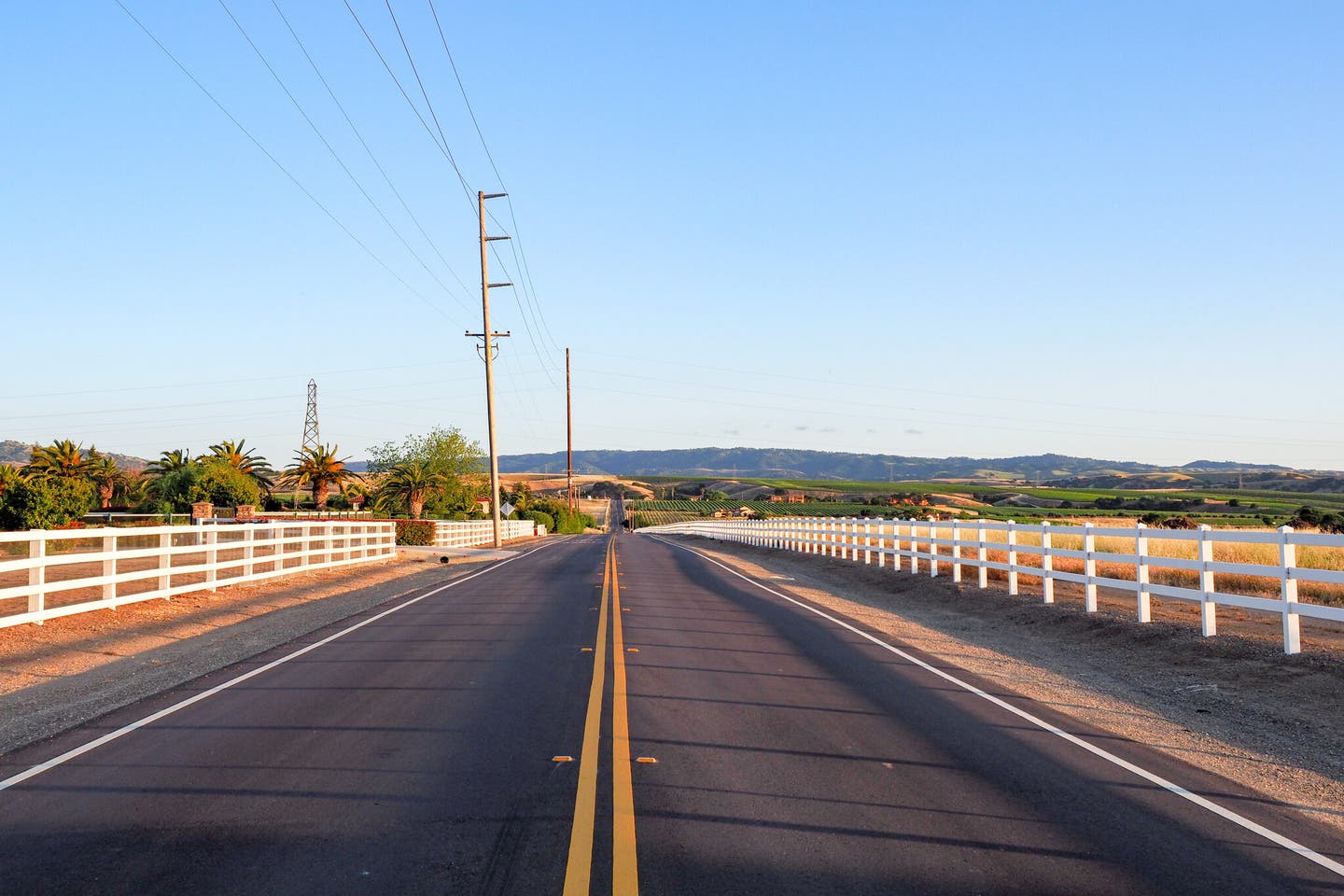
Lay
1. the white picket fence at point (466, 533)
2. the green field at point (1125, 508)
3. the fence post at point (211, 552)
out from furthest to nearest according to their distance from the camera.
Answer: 1. the green field at point (1125, 508)
2. the white picket fence at point (466, 533)
3. the fence post at point (211, 552)

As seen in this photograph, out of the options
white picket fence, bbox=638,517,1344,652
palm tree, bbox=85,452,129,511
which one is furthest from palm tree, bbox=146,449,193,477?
white picket fence, bbox=638,517,1344,652

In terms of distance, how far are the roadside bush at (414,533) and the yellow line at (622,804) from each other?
139ft

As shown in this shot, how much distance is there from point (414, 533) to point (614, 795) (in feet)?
156

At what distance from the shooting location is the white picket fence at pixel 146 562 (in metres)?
15.2

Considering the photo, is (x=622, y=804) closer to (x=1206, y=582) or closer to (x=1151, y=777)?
(x=1151, y=777)

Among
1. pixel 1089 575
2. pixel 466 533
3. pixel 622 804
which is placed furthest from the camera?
pixel 466 533

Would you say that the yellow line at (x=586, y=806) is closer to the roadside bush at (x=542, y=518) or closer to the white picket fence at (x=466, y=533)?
the white picket fence at (x=466, y=533)

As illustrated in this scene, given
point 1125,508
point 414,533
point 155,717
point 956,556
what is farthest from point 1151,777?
point 1125,508

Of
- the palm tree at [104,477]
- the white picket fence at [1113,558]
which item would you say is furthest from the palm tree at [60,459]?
the white picket fence at [1113,558]

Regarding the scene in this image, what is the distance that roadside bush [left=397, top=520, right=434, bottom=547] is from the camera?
172 ft

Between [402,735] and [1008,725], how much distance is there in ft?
18.2

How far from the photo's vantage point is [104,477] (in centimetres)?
8250

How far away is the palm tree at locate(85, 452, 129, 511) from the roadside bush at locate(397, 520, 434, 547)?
39.0 meters

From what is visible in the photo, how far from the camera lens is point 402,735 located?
862cm
